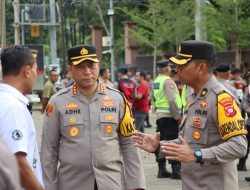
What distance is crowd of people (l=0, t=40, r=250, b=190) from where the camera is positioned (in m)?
3.60

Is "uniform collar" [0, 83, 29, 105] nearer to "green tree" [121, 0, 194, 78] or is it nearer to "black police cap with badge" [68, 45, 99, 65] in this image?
"black police cap with badge" [68, 45, 99, 65]

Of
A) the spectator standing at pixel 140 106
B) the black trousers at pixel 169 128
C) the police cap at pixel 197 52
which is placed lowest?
the spectator standing at pixel 140 106

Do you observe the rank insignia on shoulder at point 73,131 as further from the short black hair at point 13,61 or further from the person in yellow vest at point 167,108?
the person in yellow vest at point 167,108

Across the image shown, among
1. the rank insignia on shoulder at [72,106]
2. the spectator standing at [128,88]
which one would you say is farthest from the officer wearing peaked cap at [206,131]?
the spectator standing at [128,88]

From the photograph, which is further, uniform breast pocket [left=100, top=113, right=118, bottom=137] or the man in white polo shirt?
uniform breast pocket [left=100, top=113, right=118, bottom=137]

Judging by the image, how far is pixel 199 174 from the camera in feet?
13.3

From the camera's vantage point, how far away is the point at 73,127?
4.52 m

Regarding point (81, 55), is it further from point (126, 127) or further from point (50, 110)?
point (126, 127)

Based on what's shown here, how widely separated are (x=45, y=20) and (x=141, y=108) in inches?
853

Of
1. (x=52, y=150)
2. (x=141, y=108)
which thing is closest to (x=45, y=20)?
(x=141, y=108)

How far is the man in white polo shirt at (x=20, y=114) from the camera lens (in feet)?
10.9

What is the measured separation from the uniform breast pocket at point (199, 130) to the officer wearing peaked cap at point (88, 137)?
2.37 ft

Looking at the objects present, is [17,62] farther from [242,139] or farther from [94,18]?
[94,18]

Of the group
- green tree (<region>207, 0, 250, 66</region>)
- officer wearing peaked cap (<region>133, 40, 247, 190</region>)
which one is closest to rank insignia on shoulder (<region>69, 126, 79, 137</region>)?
officer wearing peaked cap (<region>133, 40, 247, 190</region>)
